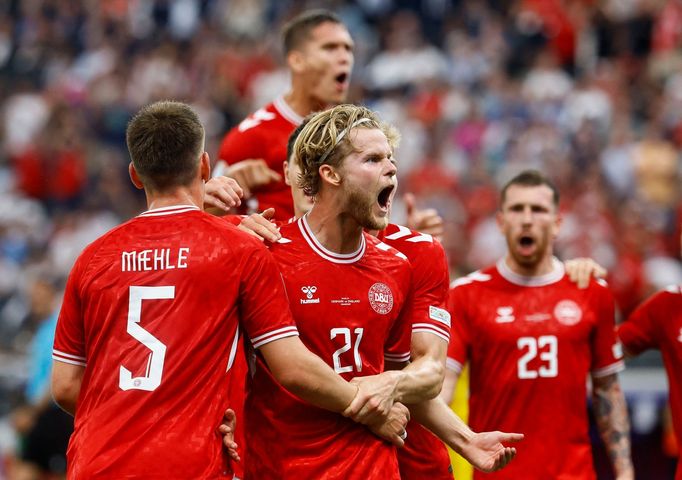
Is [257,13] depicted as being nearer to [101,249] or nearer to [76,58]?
[76,58]

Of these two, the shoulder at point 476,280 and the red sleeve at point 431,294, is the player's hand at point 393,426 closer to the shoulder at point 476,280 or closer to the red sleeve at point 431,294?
the red sleeve at point 431,294

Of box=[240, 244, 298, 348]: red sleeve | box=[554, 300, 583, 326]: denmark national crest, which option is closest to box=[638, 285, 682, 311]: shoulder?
box=[554, 300, 583, 326]: denmark national crest

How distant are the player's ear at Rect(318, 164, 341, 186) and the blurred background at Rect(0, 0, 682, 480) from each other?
6.16m

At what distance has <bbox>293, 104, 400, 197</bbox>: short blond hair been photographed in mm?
5152

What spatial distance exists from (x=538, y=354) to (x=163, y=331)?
298 cm

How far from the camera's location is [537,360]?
6.97 metres

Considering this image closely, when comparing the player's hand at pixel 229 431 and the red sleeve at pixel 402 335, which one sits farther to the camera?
the red sleeve at pixel 402 335

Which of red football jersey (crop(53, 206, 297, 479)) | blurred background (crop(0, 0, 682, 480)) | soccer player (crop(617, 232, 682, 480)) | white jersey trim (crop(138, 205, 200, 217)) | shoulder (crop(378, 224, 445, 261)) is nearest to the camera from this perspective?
red football jersey (crop(53, 206, 297, 479))

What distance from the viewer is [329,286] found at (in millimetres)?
5086

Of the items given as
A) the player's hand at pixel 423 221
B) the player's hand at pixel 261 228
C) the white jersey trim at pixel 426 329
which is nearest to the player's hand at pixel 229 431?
the player's hand at pixel 261 228

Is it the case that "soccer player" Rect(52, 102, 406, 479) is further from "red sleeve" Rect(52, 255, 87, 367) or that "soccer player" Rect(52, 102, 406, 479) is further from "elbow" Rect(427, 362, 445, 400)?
"elbow" Rect(427, 362, 445, 400)

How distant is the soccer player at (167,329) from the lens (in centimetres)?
457

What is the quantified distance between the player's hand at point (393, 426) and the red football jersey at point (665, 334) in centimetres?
201

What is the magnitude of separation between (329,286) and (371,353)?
13.0 inches
